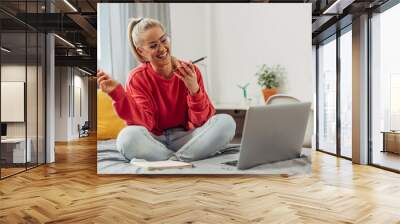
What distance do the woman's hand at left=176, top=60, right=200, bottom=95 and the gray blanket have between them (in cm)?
110

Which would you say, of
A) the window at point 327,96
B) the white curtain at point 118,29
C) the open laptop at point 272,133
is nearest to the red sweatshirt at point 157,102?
the white curtain at point 118,29

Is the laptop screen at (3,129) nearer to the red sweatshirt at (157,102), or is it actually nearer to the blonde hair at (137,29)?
the red sweatshirt at (157,102)

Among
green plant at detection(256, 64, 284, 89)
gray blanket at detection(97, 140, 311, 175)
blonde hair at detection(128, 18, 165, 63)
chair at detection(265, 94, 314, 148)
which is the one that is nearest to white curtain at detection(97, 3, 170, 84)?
blonde hair at detection(128, 18, 165, 63)

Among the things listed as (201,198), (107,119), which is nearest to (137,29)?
(107,119)

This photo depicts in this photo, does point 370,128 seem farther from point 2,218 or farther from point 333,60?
point 2,218

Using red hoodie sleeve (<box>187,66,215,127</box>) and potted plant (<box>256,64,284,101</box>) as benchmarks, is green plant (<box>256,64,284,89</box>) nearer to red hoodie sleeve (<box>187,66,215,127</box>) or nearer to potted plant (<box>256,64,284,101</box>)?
Answer: potted plant (<box>256,64,284,101</box>)

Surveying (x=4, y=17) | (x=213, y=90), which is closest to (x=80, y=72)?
(x=4, y=17)

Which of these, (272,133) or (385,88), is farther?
(385,88)

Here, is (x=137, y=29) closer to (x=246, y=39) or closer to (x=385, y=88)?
(x=246, y=39)

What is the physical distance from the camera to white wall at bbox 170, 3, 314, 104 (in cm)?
607

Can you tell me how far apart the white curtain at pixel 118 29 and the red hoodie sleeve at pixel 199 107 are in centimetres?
98

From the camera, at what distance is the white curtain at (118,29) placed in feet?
19.8

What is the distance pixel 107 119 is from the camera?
19.8ft

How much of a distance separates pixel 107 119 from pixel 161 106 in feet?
2.77
